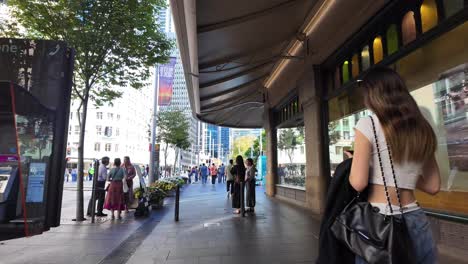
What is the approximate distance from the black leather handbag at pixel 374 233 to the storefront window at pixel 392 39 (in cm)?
503

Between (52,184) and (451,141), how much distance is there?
230 inches

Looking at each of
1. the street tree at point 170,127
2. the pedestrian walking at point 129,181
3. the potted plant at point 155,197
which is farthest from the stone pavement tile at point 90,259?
the street tree at point 170,127

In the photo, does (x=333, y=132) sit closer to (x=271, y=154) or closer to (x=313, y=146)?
(x=313, y=146)

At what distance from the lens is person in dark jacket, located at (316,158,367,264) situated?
1604mm

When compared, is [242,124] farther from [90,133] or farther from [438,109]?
[90,133]

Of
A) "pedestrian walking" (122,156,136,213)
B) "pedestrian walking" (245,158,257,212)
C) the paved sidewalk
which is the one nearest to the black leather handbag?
the paved sidewalk

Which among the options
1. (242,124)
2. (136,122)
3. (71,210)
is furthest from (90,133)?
(71,210)

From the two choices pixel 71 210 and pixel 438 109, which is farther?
pixel 71 210

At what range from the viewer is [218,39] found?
7.61 m

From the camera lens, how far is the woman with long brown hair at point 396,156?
5.12ft

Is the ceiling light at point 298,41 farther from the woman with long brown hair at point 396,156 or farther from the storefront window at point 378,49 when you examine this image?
the woman with long brown hair at point 396,156

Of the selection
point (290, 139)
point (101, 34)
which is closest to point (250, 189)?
point (290, 139)

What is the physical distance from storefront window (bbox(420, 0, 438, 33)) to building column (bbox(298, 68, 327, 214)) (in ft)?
12.7

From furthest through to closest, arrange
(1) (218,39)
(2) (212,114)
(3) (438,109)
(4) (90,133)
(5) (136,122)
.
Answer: (5) (136,122) → (4) (90,133) → (2) (212,114) → (1) (218,39) → (3) (438,109)
